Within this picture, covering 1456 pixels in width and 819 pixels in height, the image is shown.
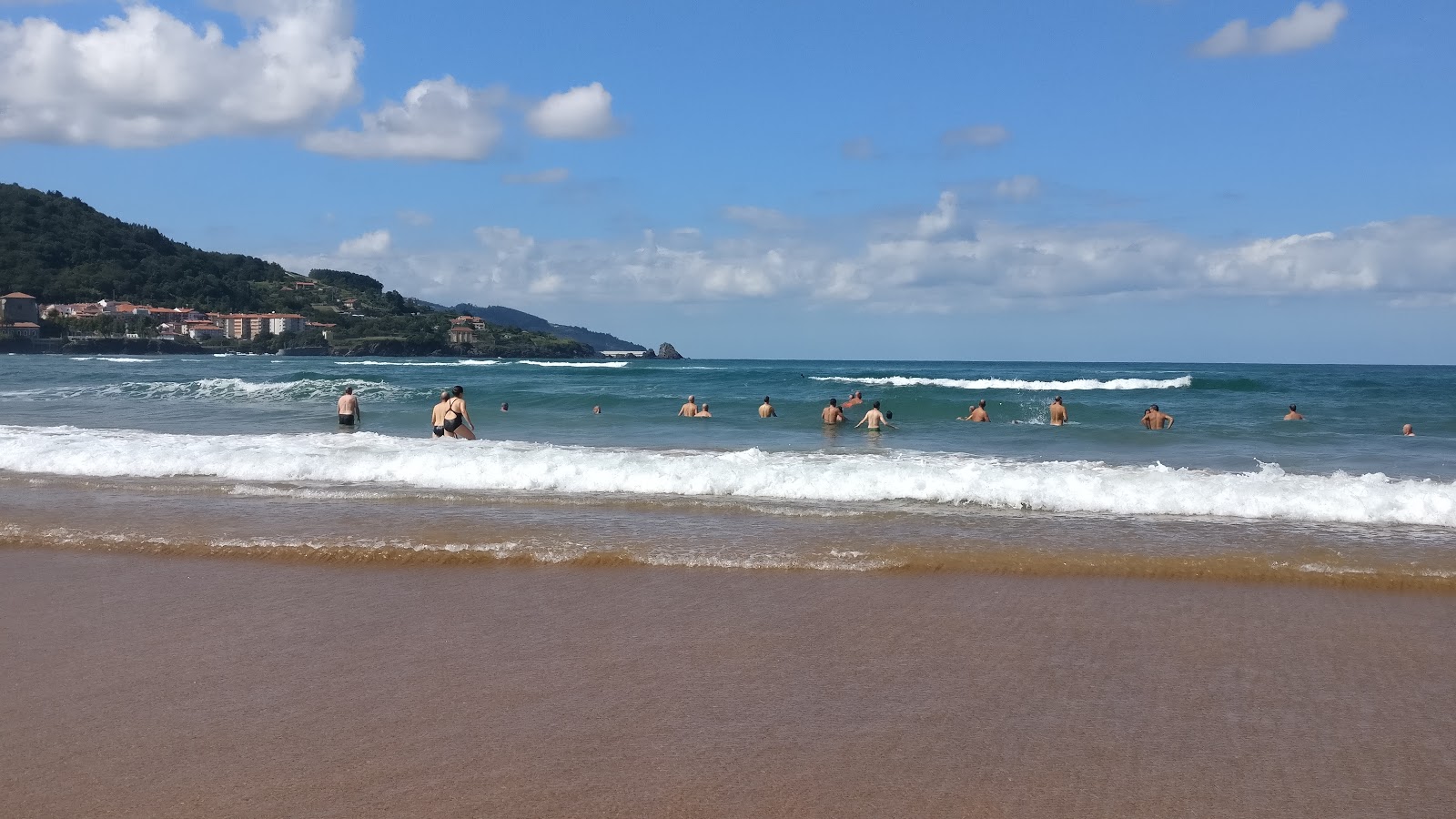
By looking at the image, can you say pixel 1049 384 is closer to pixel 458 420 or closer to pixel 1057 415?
pixel 1057 415

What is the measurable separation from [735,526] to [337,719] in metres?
4.48

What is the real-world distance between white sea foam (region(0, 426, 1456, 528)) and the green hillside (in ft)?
340

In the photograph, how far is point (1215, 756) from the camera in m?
3.85

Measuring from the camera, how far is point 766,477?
1049cm

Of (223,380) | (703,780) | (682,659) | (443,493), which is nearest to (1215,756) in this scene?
(703,780)

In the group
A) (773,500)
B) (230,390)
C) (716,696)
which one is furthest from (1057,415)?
(230,390)

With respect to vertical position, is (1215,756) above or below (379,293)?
below

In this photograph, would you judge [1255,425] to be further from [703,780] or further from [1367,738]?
[703,780]

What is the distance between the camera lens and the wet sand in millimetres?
3516

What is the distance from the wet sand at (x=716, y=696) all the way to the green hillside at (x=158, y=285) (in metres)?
112

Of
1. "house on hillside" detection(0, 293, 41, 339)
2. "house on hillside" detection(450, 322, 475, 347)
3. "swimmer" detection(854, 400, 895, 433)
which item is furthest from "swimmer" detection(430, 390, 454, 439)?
"house on hillside" detection(450, 322, 475, 347)

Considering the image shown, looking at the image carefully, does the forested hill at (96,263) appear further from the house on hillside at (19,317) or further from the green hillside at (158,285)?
the house on hillside at (19,317)

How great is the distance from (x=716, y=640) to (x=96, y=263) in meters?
144

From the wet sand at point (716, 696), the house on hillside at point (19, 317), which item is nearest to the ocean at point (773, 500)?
the wet sand at point (716, 696)
